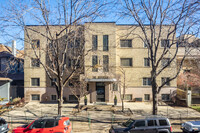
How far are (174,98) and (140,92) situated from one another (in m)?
4.89

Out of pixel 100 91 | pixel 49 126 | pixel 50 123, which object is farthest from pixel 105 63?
pixel 49 126

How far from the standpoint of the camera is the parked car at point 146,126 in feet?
33.6

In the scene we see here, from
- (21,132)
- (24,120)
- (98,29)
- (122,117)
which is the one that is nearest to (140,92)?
(122,117)

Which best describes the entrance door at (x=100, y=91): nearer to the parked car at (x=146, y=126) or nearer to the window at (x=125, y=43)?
the window at (x=125, y=43)

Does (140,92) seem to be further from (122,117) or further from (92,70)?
(122,117)

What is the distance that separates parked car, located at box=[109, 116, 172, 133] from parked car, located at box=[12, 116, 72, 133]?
3.05m

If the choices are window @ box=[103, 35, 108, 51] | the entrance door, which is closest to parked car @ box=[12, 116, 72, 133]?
the entrance door

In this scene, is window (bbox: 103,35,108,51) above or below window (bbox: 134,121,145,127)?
above

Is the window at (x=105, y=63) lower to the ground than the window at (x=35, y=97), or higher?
higher

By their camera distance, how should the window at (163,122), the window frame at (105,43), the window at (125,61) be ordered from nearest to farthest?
the window at (163,122) → the window frame at (105,43) → the window at (125,61)

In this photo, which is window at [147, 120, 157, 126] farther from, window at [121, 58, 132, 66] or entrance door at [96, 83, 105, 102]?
window at [121, 58, 132, 66]

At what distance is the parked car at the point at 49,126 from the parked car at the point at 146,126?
3.05m

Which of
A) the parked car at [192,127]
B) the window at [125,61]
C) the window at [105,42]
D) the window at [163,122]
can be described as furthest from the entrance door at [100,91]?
the window at [163,122]

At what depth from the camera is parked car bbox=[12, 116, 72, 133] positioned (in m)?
10.3
